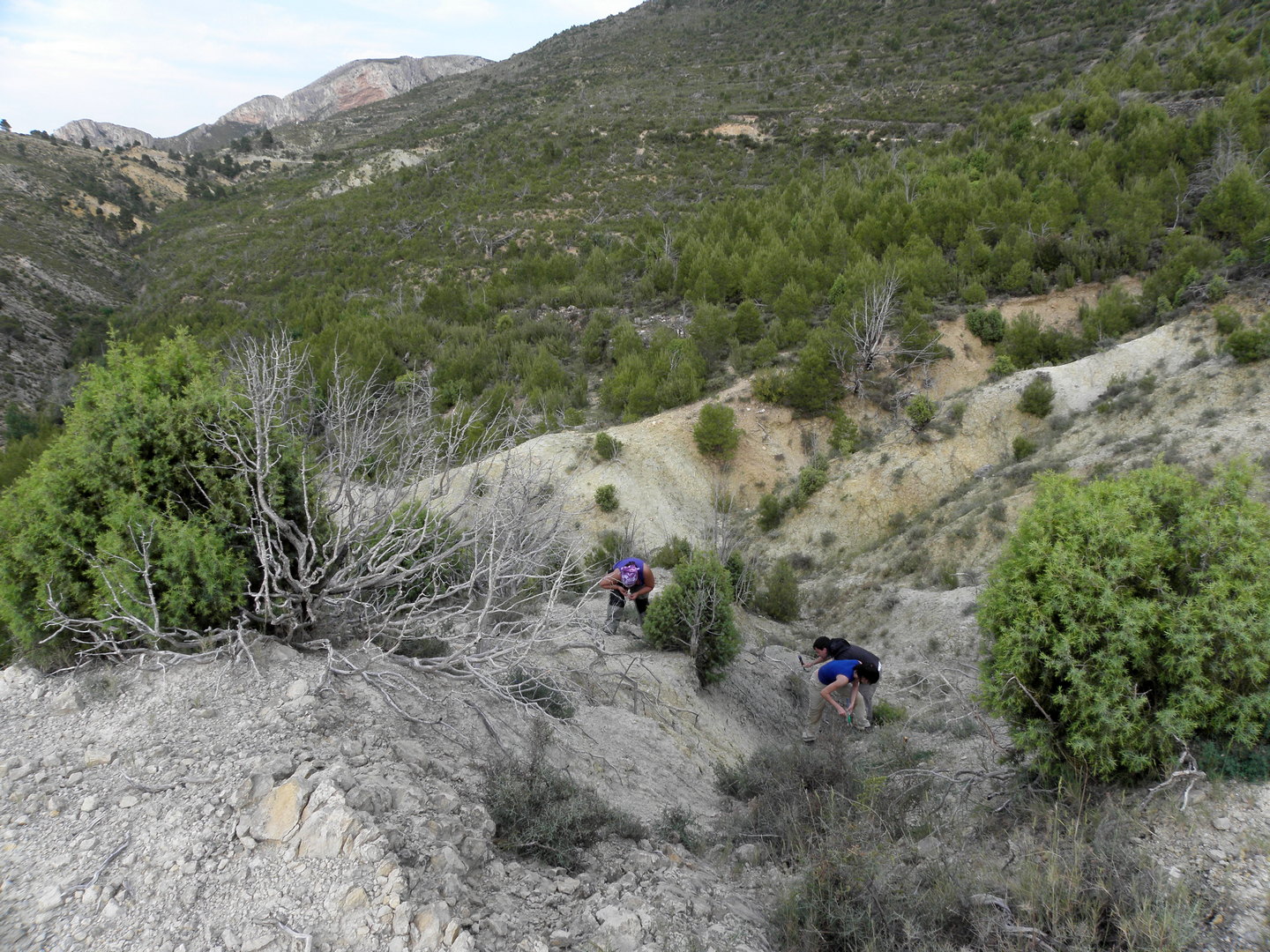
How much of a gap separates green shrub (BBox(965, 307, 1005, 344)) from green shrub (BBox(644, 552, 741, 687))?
13.6 m

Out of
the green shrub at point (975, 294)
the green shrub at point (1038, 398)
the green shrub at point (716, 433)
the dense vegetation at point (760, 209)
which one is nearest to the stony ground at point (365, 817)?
the dense vegetation at point (760, 209)

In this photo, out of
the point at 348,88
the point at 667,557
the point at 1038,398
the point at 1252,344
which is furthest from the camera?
the point at 348,88

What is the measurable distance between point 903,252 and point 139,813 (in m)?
21.5

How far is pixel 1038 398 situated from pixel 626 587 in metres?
11.3

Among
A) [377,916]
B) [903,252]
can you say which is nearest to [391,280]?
[903,252]

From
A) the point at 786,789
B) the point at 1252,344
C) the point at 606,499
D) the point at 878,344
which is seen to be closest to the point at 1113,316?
the point at 1252,344

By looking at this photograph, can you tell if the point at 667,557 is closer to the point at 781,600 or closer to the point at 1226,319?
the point at 781,600

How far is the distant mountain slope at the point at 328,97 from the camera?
10794cm

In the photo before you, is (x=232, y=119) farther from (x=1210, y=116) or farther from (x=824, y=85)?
(x=1210, y=116)

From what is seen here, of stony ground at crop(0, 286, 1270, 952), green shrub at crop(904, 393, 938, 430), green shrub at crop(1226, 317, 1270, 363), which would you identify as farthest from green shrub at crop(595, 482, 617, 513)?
green shrub at crop(1226, 317, 1270, 363)

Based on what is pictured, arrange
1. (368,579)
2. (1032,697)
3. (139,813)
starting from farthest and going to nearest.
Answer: (368,579) → (1032,697) → (139,813)

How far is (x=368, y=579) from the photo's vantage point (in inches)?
175

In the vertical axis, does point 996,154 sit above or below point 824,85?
below

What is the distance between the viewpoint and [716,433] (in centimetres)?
1561
